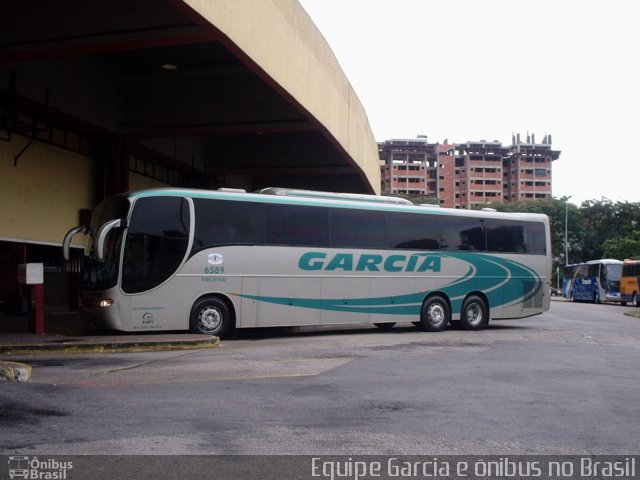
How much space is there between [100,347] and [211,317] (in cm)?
343

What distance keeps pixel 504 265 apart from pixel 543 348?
6.57m

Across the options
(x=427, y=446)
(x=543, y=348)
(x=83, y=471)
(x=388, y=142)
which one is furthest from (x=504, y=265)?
(x=388, y=142)

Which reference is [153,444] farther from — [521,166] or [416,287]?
[521,166]

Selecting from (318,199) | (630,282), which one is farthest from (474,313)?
(630,282)

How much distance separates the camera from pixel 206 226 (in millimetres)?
16344

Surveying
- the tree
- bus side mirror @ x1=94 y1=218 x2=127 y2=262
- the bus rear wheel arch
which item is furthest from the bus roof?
the tree

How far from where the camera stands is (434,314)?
2014cm

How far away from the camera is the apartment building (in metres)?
134

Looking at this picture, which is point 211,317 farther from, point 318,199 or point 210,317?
point 318,199

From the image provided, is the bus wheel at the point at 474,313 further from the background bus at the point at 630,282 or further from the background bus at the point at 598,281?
the background bus at the point at 598,281

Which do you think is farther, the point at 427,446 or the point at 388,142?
the point at 388,142

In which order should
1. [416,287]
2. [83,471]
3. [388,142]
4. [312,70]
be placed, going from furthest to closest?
[388,142], [312,70], [416,287], [83,471]

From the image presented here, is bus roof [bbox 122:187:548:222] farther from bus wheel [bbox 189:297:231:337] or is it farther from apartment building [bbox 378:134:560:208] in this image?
apartment building [bbox 378:134:560:208]

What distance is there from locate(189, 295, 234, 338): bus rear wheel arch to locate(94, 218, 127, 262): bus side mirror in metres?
2.29
